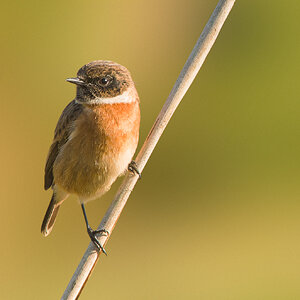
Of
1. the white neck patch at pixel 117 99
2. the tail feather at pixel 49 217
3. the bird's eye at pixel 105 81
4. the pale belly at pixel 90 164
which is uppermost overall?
the bird's eye at pixel 105 81

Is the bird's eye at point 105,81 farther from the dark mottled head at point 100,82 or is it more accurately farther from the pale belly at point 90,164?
the pale belly at point 90,164

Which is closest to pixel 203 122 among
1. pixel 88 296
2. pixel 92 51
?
pixel 92 51

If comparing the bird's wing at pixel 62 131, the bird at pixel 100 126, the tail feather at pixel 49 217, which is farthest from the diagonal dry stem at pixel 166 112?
the tail feather at pixel 49 217

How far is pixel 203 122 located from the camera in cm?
668

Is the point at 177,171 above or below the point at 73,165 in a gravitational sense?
below

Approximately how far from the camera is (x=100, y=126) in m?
3.22

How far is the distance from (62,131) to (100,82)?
17.9 inches

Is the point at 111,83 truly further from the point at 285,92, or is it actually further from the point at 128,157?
the point at 285,92

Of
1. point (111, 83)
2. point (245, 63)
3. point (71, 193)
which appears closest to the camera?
point (111, 83)

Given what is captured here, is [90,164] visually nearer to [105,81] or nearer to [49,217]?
[105,81]

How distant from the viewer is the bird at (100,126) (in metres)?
3.22

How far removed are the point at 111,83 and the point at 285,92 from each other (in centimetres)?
403

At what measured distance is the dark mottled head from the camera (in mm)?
3201

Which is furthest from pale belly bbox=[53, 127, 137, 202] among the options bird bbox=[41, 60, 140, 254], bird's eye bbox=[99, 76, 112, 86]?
bird's eye bbox=[99, 76, 112, 86]
